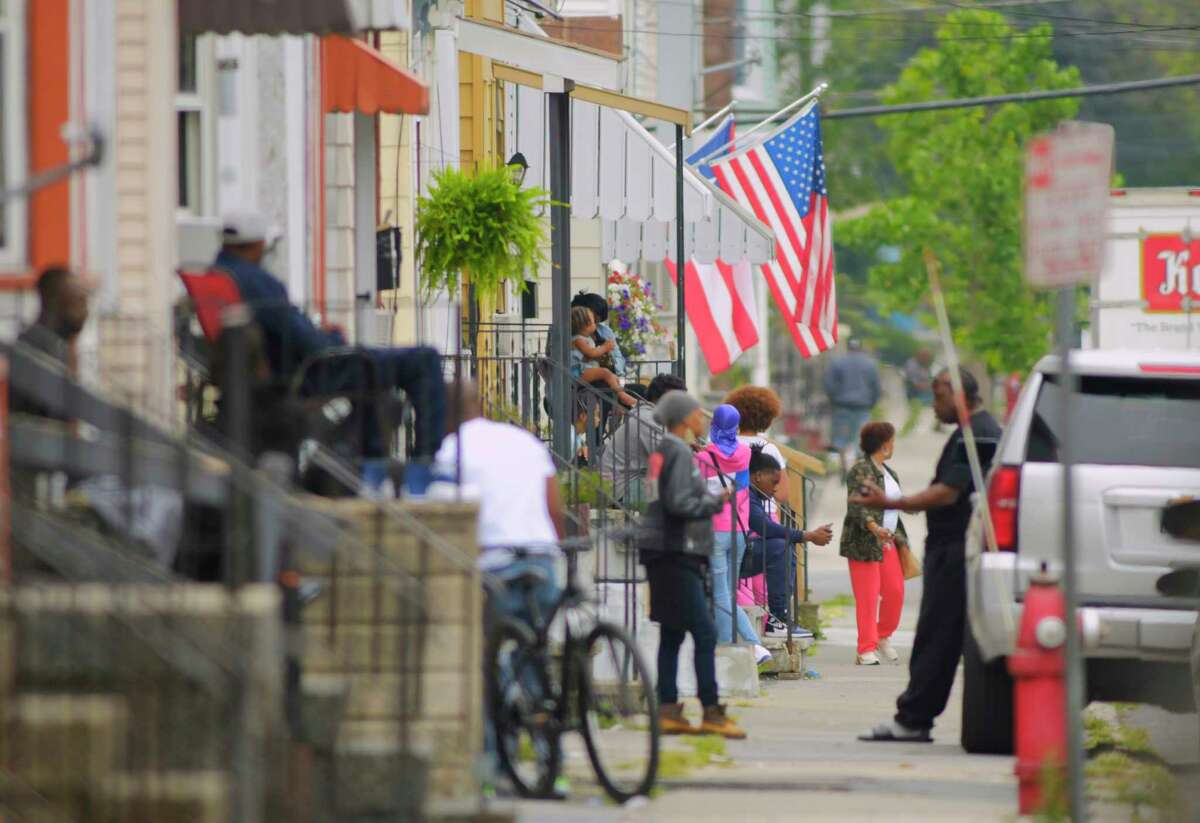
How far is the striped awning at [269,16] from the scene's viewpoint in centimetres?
1077

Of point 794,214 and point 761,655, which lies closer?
point 761,655

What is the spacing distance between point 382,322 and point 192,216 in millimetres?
3579

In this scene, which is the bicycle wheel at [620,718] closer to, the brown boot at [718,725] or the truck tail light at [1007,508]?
the brown boot at [718,725]

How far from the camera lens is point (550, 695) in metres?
9.74

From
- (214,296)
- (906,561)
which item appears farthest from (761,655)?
(214,296)

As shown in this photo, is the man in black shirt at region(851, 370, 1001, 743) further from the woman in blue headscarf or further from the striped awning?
the striped awning

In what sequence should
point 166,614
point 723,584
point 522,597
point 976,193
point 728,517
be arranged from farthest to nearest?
point 976,193 < point 728,517 < point 723,584 < point 522,597 < point 166,614

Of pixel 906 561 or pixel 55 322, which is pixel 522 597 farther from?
pixel 906 561

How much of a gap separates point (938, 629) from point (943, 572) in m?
0.30

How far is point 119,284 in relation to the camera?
968cm

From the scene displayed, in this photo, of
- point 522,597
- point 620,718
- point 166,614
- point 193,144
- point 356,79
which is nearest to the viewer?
point 166,614

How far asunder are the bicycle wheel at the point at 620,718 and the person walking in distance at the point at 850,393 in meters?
28.6

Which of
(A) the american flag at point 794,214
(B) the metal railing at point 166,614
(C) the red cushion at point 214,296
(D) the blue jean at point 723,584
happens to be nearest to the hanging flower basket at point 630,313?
(A) the american flag at point 794,214

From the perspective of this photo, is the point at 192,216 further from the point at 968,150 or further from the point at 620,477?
the point at 968,150
